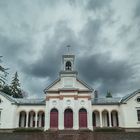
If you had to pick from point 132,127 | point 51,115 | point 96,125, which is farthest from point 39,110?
point 132,127

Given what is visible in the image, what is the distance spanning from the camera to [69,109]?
4244cm

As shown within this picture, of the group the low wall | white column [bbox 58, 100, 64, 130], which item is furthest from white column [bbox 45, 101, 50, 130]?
the low wall

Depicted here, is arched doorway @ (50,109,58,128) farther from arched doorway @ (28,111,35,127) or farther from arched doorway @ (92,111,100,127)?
arched doorway @ (92,111,100,127)

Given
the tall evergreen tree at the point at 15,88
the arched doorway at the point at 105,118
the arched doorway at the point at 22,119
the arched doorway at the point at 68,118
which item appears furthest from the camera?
the tall evergreen tree at the point at 15,88

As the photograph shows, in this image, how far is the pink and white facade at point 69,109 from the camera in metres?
41.9

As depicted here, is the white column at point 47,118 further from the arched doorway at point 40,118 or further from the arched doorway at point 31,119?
the arched doorway at point 31,119

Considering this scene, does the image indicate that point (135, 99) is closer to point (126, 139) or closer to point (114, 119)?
point (114, 119)

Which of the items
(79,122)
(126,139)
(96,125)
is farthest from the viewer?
(96,125)

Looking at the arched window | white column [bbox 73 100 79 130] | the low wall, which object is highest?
the arched window

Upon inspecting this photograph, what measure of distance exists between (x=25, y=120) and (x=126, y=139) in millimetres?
22654

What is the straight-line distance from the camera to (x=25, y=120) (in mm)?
45625

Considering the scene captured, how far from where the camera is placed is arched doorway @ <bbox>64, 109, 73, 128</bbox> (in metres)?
41.5

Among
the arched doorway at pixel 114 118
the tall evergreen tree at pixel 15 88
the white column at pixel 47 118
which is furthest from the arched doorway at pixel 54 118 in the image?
the tall evergreen tree at pixel 15 88

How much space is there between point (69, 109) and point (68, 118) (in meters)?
1.54
